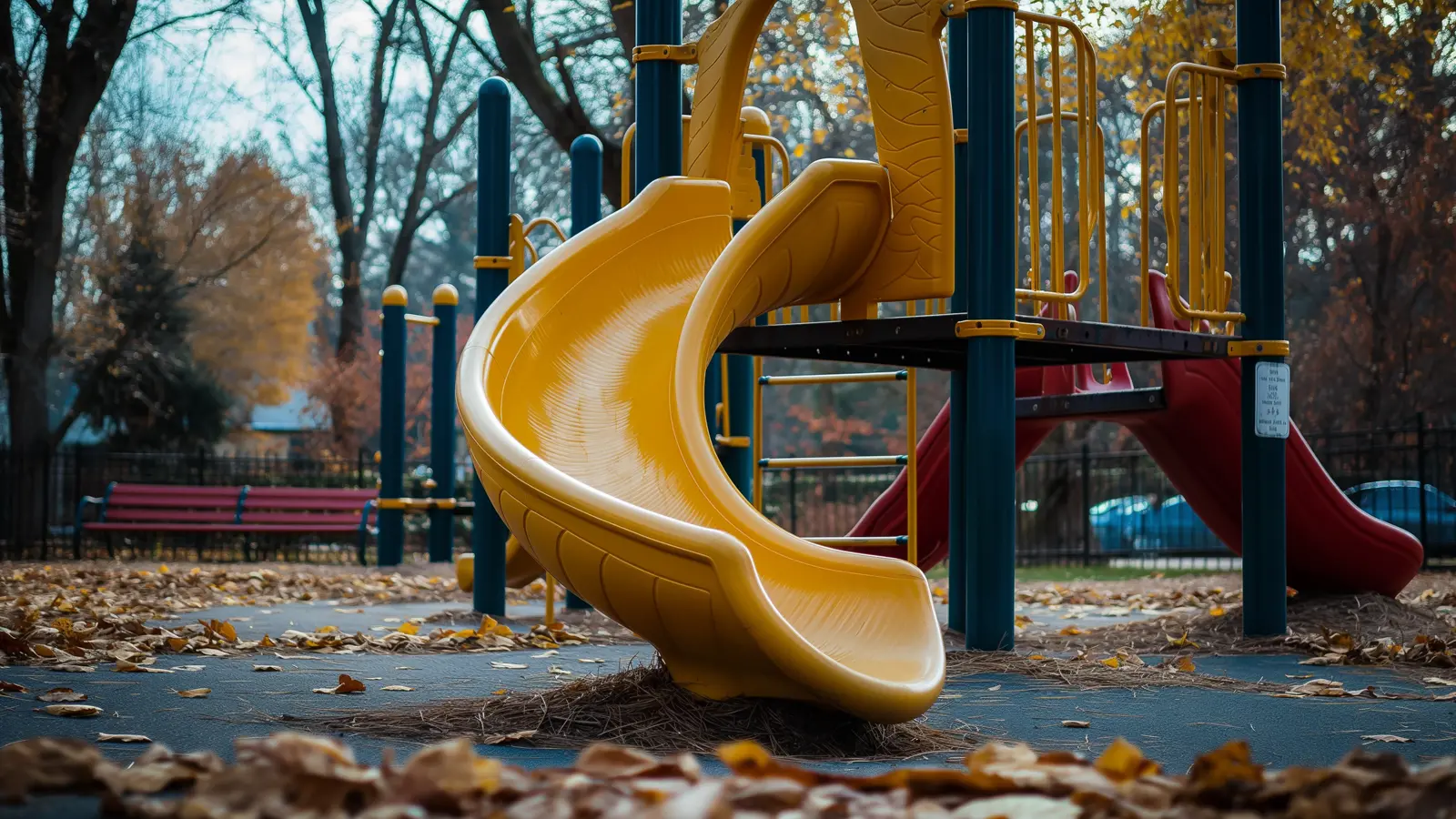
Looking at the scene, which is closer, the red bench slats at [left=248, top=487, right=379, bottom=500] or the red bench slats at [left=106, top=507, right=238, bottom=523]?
the red bench slats at [left=106, top=507, right=238, bottom=523]

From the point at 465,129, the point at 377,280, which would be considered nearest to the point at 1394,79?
the point at 465,129

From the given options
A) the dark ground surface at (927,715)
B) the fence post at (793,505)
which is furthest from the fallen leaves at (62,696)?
the fence post at (793,505)

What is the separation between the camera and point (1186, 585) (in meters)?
12.0

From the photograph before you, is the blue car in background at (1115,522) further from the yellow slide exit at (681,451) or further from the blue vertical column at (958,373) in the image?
the yellow slide exit at (681,451)

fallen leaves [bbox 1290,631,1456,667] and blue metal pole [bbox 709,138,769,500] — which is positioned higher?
blue metal pole [bbox 709,138,769,500]

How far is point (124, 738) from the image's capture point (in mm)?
3525

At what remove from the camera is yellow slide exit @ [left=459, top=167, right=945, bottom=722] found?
3.62 m

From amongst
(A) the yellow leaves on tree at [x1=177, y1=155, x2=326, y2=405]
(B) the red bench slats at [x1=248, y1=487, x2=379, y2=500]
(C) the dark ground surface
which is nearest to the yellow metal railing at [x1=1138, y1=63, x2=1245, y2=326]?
(C) the dark ground surface

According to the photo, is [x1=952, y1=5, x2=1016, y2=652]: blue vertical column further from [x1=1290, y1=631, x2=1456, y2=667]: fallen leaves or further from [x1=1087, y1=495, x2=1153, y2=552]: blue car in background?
[x1=1087, y1=495, x2=1153, y2=552]: blue car in background

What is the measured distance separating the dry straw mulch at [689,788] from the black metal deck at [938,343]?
3400mm

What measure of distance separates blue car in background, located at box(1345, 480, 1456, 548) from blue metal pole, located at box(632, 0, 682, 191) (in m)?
11.5

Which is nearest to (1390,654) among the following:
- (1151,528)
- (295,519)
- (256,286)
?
(295,519)

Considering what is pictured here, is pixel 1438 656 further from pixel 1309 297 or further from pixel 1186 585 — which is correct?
pixel 1309 297

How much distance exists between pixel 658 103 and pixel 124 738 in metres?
4.20
